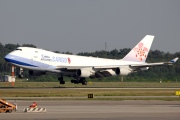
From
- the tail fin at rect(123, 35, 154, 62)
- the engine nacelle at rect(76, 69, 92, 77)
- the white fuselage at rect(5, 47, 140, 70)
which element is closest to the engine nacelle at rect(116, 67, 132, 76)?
the white fuselage at rect(5, 47, 140, 70)

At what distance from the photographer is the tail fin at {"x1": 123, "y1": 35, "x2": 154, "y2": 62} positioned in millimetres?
92875

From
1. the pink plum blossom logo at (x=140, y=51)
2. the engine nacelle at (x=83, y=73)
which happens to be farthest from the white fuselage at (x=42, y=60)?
the pink plum blossom logo at (x=140, y=51)

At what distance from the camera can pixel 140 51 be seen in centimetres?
9344

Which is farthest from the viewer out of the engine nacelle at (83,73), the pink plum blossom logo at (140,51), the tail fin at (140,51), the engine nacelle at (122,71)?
the pink plum blossom logo at (140,51)

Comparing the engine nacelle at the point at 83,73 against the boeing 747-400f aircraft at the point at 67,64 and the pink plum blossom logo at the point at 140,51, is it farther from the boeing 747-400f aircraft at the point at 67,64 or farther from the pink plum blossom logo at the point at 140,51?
the pink plum blossom logo at the point at 140,51

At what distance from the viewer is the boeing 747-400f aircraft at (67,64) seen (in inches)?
3061

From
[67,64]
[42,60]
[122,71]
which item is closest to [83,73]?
[67,64]

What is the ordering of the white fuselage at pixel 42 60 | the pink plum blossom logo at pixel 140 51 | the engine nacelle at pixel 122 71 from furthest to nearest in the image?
the pink plum blossom logo at pixel 140 51
the engine nacelle at pixel 122 71
the white fuselage at pixel 42 60

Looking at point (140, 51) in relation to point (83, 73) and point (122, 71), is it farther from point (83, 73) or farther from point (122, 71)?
point (83, 73)

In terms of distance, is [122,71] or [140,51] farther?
[140,51]

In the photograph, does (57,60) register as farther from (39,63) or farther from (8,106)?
(8,106)

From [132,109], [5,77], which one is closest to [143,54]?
[5,77]

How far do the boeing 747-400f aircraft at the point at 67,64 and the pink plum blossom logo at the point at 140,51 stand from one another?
11.2 ft

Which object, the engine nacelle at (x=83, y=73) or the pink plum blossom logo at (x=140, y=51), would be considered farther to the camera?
the pink plum blossom logo at (x=140, y=51)
